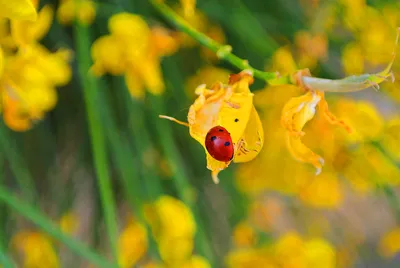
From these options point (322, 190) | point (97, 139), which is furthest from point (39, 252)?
point (322, 190)

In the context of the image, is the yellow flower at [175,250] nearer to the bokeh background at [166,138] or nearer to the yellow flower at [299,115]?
the bokeh background at [166,138]

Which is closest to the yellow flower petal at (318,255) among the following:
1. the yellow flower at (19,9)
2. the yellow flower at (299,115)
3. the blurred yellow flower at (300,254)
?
the blurred yellow flower at (300,254)

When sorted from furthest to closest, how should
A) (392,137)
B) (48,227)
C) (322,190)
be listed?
(322,190), (392,137), (48,227)

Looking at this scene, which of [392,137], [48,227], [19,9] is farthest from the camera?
[392,137]

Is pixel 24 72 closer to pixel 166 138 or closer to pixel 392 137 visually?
pixel 166 138

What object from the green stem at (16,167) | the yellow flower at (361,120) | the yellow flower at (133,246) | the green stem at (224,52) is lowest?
the yellow flower at (133,246)

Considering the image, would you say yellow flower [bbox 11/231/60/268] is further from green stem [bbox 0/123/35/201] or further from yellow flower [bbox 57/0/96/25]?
yellow flower [bbox 57/0/96/25]

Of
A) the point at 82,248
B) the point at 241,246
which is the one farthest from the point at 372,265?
the point at 82,248
